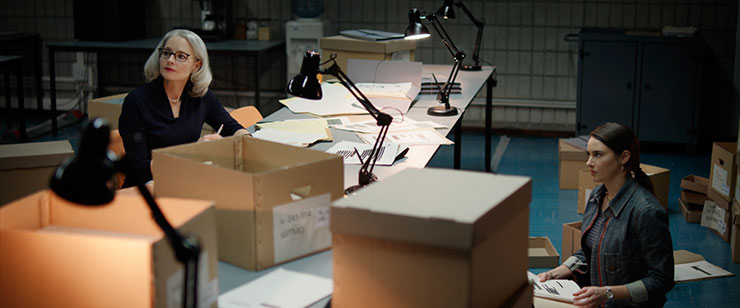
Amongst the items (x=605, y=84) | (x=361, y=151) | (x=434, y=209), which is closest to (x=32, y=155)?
(x=361, y=151)

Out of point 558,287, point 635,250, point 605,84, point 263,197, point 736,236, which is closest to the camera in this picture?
point 263,197

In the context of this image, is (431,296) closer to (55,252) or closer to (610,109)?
(55,252)

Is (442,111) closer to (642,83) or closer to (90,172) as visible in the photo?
(642,83)

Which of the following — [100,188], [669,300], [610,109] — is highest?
[100,188]

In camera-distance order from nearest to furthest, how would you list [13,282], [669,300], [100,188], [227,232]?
[100,188] < [13,282] < [227,232] < [669,300]

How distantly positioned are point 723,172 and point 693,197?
46cm

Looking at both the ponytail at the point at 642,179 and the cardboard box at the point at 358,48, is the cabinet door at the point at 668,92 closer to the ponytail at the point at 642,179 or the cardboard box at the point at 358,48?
the cardboard box at the point at 358,48

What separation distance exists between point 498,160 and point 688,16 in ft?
6.72

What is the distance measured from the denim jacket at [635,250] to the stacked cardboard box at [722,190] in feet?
5.88

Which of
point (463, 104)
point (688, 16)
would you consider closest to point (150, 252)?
point (463, 104)

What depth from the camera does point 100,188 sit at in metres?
1.25

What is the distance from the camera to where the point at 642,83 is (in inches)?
254

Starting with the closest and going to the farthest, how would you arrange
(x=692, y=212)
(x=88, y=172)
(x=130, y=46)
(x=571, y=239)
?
(x=88, y=172) < (x=571, y=239) < (x=692, y=212) < (x=130, y=46)

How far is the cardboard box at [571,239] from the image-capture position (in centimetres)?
376
